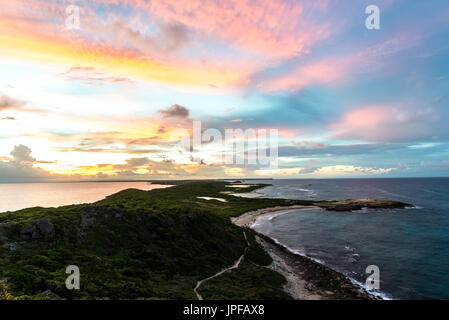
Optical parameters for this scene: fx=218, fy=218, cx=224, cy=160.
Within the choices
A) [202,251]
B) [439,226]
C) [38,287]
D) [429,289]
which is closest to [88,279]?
[38,287]

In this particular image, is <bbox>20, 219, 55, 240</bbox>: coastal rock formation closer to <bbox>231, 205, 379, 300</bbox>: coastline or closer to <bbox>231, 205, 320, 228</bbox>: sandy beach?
<bbox>231, 205, 379, 300</bbox>: coastline

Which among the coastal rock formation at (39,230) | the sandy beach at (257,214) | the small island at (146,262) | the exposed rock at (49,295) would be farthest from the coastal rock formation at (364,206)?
the exposed rock at (49,295)

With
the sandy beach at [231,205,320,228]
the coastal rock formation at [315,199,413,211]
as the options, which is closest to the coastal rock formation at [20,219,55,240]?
the sandy beach at [231,205,320,228]

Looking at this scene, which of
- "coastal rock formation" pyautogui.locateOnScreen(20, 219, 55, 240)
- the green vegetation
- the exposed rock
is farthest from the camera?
"coastal rock formation" pyautogui.locateOnScreen(20, 219, 55, 240)

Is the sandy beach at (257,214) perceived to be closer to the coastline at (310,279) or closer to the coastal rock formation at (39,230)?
the coastline at (310,279)

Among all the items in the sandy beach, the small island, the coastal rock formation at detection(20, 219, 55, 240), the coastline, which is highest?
the coastal rock formation at detection(20, 219, 55, 240)

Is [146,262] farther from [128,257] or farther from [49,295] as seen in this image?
[49,295]

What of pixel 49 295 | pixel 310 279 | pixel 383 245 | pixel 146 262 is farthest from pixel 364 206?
pixel 49 295

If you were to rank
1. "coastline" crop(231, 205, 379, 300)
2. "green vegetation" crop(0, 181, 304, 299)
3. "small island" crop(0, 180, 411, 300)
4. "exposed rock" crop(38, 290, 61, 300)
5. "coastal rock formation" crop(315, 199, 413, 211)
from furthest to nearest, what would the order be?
"coastal rock formation" crop(315, 199, 413, 211) → "coastline" crop(231, 205, 379, 300) → "small island" crop(0, 180, 411, 300) → "green vegetation" crop(0, 181, 304, 299) → "exposed rock" crop(38, 290, 61, 300)
